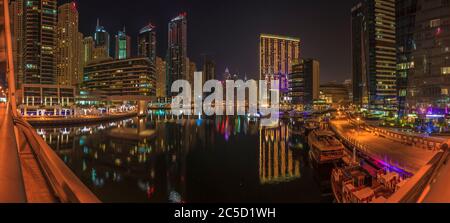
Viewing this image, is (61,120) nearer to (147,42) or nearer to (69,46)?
(69,46)

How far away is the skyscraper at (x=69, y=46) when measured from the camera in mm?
98188

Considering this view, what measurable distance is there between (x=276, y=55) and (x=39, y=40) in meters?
121

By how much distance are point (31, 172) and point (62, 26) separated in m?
121

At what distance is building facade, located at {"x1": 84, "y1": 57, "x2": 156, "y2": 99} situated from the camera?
76250mm

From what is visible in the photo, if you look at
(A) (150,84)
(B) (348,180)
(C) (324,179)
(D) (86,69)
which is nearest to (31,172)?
(B) (348,180)

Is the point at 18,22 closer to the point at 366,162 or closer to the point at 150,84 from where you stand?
the point at 150,84

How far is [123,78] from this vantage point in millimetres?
77625

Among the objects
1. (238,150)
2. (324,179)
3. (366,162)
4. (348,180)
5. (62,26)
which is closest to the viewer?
(348,180)

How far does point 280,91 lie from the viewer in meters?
138

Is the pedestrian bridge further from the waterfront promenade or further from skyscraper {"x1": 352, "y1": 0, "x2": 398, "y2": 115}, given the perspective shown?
skyscraper {"x1": 352, "y1": 0, "x2": 398, "y2": 115}

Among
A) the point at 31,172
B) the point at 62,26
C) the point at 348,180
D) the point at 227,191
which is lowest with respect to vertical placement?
the point at 227,191

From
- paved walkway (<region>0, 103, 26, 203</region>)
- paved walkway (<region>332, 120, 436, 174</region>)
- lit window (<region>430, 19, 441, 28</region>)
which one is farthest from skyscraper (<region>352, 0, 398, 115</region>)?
paved walkway (<region>0, 103, 26, 203</region>)

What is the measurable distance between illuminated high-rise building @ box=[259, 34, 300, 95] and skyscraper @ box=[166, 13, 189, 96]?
45.9m

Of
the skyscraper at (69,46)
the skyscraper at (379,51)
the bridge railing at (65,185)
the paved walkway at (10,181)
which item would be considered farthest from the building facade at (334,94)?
the paved walkway at (10,181)
